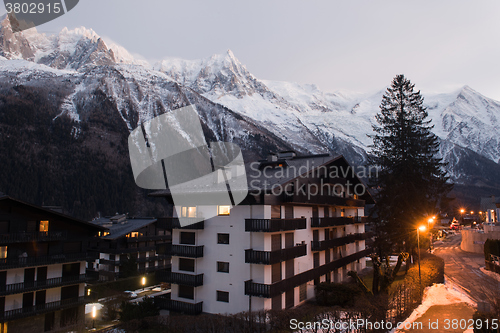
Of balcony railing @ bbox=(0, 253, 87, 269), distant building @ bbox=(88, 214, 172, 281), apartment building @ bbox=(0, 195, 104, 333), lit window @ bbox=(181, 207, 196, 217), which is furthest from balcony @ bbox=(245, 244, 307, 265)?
distant building @ bbox=(88, 214, 172, 281)

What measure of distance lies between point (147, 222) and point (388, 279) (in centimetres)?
4486

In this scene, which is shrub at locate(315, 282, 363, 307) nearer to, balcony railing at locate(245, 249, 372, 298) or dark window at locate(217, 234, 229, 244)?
balcony railing at locate(245, 249, 372, 298)

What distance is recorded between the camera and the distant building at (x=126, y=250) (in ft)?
177

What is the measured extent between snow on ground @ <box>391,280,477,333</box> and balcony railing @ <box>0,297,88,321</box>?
1221 inches

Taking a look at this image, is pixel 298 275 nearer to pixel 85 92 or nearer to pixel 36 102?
pixel 36 102

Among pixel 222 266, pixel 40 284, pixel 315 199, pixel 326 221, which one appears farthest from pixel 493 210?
pixel 40 284

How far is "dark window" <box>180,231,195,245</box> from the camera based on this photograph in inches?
1144

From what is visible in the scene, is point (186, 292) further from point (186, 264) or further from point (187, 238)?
point (187, 238)

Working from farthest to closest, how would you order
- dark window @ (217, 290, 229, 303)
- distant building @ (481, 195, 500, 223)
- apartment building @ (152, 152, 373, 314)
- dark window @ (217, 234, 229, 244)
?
distant building @ (481, 195, 500, 223), dark window @ (217, 234, 229, 244), dark window @ (217, 290, 229, 303), apartment building @ (152, 152, 373, 314)

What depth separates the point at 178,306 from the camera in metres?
27.9

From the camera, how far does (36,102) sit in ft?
505

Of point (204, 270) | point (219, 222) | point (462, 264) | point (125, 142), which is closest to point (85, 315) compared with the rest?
point (204, 270)

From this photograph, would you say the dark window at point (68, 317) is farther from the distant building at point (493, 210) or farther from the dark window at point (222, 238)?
the distant building at point (493, 210)

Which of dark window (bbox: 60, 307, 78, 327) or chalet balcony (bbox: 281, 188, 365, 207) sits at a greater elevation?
chalet balcony (bbox: 281, 188, 365, 207)
